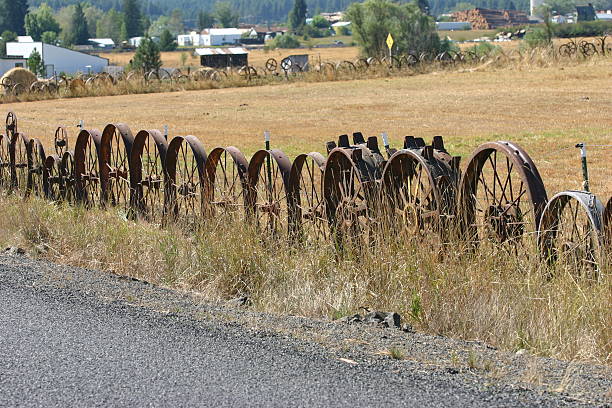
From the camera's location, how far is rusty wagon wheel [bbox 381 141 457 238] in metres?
7.07

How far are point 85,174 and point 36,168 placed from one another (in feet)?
2.94

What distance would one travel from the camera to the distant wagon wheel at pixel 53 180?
11422 mm

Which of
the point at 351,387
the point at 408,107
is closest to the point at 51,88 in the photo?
the point at 408,107

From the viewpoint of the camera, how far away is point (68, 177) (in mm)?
11328

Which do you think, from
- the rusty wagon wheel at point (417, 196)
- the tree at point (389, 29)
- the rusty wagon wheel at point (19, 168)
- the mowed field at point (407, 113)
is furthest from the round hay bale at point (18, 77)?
the rusty wagon wheel at point (417, 196)

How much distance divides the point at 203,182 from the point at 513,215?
3.29m

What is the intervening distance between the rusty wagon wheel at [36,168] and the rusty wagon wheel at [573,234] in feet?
22.7

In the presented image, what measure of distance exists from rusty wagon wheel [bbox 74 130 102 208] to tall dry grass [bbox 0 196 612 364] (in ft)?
6.12

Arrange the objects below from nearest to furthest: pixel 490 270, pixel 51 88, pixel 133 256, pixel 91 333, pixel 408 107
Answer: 1. pixel 91 333
2. pixel 490 270
3. pixel 133 256
4. pixel 408 107
5. pixel 51 88

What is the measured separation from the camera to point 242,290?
7.26 metres

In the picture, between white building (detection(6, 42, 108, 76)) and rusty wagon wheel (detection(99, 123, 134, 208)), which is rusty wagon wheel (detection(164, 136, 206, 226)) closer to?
rusty wagon wheel (detection(99, 123, 134, 208))

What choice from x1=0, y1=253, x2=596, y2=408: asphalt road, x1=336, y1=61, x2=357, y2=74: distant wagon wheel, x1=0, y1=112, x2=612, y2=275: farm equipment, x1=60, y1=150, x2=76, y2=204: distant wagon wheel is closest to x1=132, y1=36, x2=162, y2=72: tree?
x1=336, y1=61, x2=357, y2=74: distant wagon wheel

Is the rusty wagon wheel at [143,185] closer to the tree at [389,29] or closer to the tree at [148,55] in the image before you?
the tree at [389,29]

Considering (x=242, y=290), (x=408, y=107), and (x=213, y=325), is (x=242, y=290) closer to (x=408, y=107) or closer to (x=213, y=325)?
(x=213, y=325)
